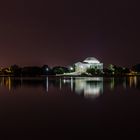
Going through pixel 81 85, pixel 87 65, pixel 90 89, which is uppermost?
pixel 87 65

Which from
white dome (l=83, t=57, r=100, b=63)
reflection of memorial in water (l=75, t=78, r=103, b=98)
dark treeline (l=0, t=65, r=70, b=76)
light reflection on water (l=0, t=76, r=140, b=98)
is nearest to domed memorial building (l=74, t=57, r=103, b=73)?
white dome (l=83, t=57, r=100, b=63)

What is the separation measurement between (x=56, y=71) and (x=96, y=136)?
7933 cm

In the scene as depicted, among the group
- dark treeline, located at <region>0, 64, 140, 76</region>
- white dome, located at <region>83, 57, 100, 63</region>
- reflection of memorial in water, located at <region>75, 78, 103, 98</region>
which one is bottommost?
reflection of memorial in water, located at <region>75, 78, 103, 98</region>

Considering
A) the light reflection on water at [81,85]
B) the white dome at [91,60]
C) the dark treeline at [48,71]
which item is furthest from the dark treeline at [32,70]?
the light reflection on water at [81,85]

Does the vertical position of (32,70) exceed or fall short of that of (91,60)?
it falls short

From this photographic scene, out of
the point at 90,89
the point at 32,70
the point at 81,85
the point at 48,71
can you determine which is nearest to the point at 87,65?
the point at 48,71

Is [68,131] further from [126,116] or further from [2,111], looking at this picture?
[2,111]

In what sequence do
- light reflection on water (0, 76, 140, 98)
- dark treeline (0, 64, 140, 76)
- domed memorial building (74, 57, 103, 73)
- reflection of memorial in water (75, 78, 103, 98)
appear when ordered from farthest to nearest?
domed memorial building (74, 57, 103, 73) < dark treeline (0, 64, 140, 76) < light reflection on water (0, 76, 140, 98) < reflection of memorial in water (75, 78, 103, 98)

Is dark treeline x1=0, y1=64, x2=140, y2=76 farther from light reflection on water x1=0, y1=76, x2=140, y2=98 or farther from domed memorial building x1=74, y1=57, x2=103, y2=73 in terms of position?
light reflection on water x1=0, y1=76, x2=140, y2=98

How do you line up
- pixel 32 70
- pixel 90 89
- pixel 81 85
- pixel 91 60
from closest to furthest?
pixel 90 89 → pixel 81 85 → pixel 32 70 → pixel 91 60

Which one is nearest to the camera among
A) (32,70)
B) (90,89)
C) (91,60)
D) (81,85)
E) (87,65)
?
(90,89)

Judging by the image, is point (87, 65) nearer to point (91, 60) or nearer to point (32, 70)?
point (91, 60)

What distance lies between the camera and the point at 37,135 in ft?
30.4

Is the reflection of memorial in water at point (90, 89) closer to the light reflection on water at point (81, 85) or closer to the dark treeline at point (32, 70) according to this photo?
the light reflection on water at point (81, 85)
